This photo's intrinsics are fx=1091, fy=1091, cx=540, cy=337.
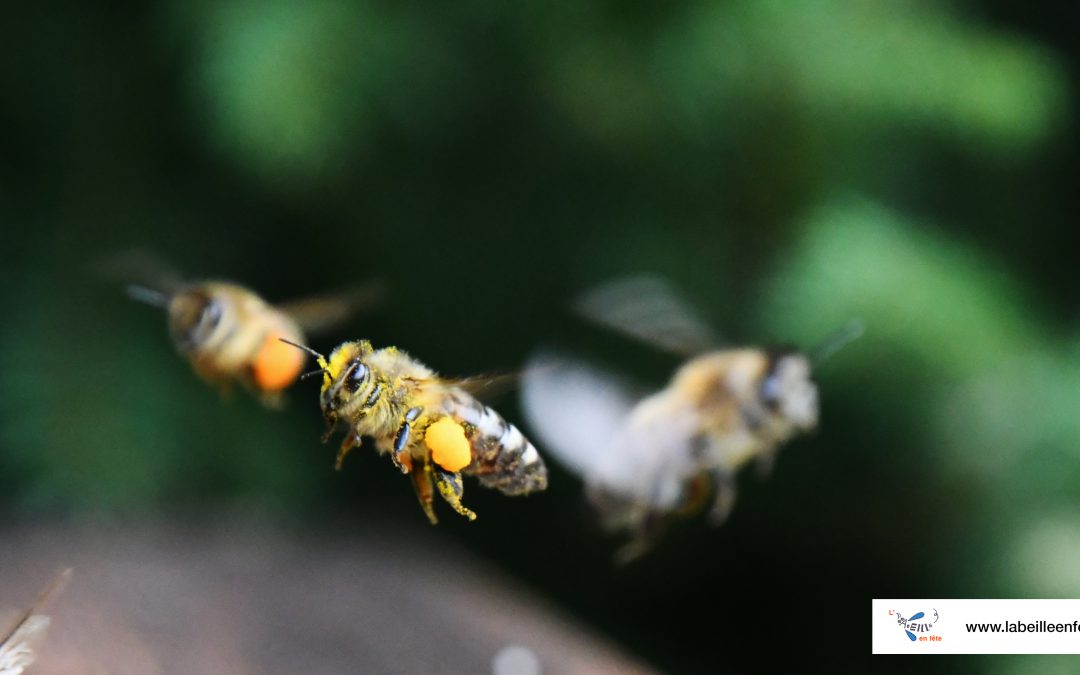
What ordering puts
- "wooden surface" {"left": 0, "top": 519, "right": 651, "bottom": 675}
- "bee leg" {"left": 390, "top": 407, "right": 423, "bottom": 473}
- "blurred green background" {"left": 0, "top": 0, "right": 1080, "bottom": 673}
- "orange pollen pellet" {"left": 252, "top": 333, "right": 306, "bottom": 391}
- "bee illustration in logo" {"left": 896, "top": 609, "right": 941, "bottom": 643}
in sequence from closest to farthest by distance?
1. "bee leg" {"left": 390, "top": 407, "right": 423, "bottom": 473}
2. "orange pollen pellet" {"left": 252, "top": 333, "right": 306, "bottom": 391}
3. "wooden surface" {"left": 0, "top": 519, "right": 651, "bottom": 675}
4. "bee illustration in logo" {"left": 896, "top": 609, "right": 941, "bottom": 643}
5. "blurred green background" {"left": 0, "top": 0, "right": 1080, "bottom": 673}

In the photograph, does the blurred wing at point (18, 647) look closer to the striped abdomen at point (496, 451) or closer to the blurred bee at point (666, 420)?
the striped abdomen at point (496, 451)

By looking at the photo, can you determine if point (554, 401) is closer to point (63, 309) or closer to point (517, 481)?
point (517, 481)

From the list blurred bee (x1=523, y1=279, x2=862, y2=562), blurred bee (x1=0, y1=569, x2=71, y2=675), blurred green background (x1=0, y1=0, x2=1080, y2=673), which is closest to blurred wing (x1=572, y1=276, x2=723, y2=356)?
blurred bee (x1=523, y1=279, x2=862, y2=562)

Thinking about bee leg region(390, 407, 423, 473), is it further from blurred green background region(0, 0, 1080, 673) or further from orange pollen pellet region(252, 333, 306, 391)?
blurred green background region(0, 0, 1080, 673)

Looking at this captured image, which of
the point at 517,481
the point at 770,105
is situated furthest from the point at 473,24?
the point at 517,481

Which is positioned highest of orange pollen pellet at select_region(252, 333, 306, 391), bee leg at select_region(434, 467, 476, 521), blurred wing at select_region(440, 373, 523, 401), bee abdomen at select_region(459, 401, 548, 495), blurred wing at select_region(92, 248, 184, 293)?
blurred wing at select_region(92, 248, 184, 293)

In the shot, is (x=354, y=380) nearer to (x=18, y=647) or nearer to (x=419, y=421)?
(x=419, y=421)

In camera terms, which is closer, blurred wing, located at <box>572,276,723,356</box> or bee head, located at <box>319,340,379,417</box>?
bee head, located at <box>319,340,379,417</box>
